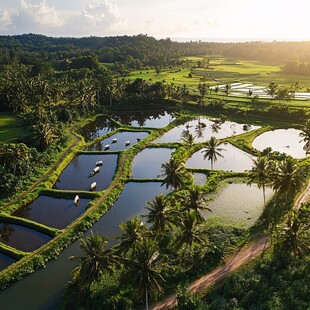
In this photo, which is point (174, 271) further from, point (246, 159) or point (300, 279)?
point (246, 159)

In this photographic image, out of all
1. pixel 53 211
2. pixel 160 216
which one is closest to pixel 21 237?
pixel 53 211

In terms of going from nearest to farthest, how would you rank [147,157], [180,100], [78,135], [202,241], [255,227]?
[202,241]
[255,227]
[147,157]
[78,135]
[180,100]

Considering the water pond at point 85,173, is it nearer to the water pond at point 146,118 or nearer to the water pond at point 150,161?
the water pond at point 150,161

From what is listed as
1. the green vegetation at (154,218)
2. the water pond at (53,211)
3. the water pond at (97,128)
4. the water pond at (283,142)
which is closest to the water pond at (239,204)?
the green vegetation at (154,218)

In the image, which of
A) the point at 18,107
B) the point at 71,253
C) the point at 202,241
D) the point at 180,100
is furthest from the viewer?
the point at 180,100

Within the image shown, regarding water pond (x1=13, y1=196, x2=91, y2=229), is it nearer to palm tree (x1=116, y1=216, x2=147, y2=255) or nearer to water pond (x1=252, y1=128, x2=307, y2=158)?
palm tree (x1=116, y1=216, x2=147, y2=255)

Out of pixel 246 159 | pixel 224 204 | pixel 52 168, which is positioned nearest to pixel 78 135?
pixel 52 168
